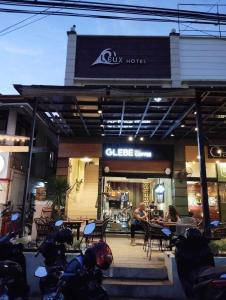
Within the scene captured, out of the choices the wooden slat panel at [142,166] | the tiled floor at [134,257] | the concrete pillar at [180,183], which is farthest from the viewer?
the wooden slat panel at [142,166]

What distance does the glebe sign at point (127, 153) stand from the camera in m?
12.7

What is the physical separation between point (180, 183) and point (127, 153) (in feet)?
8.99

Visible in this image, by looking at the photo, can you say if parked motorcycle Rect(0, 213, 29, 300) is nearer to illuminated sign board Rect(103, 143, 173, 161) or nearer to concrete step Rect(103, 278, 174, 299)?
concrete step Rect(103, 278, 174, 299)

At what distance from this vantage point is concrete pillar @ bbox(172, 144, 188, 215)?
39.8 ft

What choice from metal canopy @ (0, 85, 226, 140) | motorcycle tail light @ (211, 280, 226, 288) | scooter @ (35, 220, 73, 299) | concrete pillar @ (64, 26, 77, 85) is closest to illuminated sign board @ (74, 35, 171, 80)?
concrete pillar @ (64, 26, 77, 85)

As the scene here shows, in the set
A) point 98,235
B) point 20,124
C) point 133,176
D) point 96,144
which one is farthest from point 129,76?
point 98,235

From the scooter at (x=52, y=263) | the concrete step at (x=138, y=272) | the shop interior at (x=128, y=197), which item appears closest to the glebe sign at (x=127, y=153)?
the shop interior at (x=128, y=197)

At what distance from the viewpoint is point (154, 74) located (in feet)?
40.5

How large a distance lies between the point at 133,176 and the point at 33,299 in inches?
310

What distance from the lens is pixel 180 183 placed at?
12414mm

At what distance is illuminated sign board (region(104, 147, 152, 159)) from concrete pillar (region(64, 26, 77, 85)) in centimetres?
359

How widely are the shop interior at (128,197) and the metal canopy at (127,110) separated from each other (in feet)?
9.02

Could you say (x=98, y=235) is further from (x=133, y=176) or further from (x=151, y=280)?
(x=133, y=176)

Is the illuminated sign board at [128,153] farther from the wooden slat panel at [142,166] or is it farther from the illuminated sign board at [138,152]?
the wooden slat panel at [142,166]
